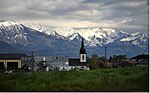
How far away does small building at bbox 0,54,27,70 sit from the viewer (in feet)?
22.3

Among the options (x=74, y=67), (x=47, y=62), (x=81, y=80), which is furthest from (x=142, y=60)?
(x=47, y=62)

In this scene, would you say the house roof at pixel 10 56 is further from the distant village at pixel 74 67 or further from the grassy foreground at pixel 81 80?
the grassy foreground at pixel 81 80

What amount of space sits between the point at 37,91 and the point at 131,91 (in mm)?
1690

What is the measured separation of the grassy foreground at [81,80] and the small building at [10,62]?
0.26 meters

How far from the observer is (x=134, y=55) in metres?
6.89

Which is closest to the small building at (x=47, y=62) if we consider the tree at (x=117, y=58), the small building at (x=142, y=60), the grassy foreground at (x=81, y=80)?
the grassy foreground at (x=81, y=80)

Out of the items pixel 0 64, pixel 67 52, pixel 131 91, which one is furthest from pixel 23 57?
pixel 131 91

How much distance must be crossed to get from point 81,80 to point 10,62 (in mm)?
1608

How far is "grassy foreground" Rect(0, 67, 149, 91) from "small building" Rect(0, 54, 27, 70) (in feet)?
0.86

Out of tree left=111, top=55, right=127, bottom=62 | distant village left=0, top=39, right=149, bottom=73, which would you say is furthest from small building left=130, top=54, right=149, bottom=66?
tree left=111, top=55, right=127, bottom=62

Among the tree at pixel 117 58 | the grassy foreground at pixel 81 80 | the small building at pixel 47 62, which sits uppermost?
the tree at pixel 117 58

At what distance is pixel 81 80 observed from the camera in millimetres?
6352

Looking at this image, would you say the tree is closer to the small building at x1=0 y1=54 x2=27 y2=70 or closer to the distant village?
the distant village

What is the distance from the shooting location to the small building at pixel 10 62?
6793mm
